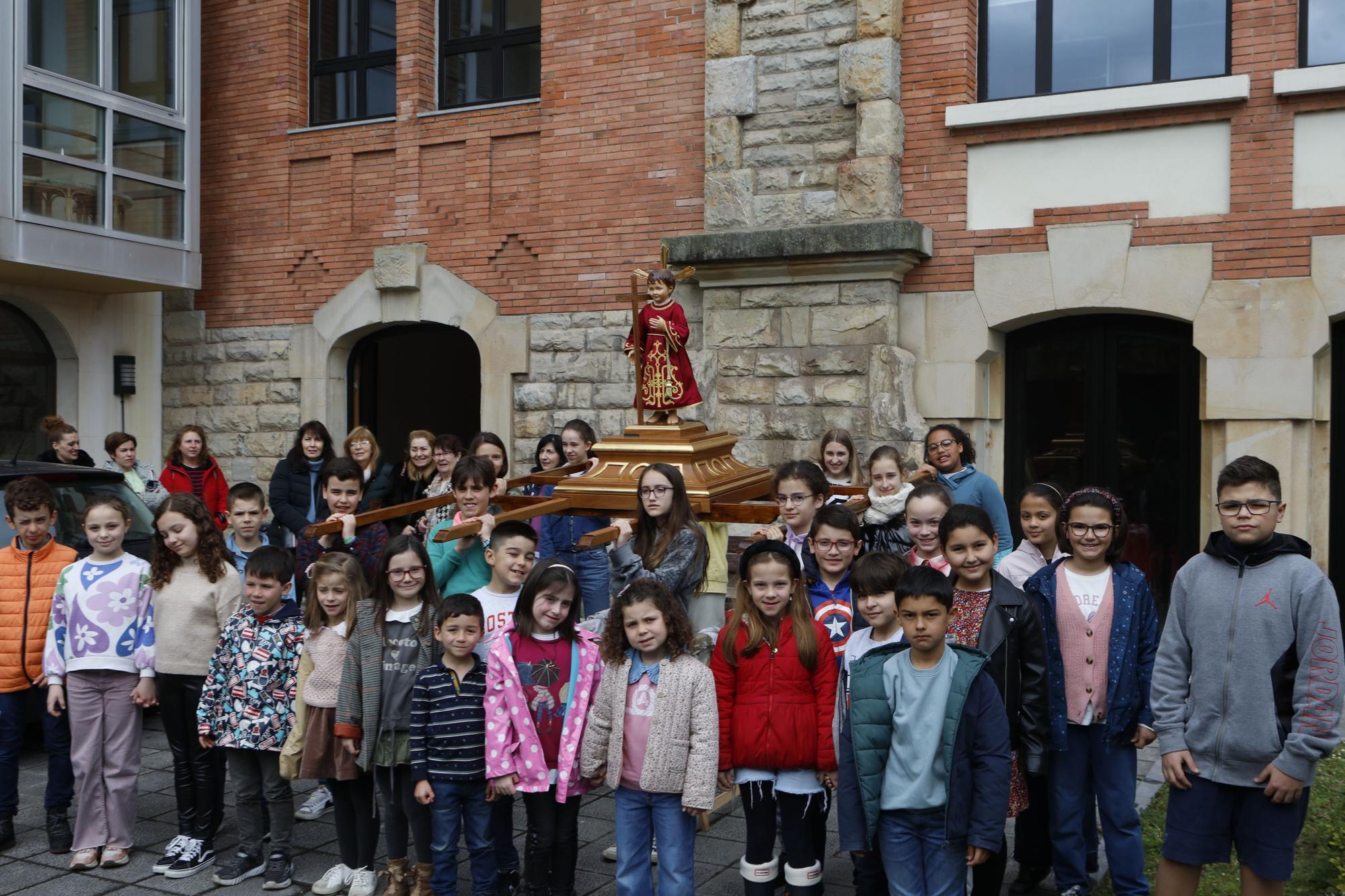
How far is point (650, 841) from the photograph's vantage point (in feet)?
14.6

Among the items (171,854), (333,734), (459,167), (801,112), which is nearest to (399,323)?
(459,167)

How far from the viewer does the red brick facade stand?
10.5 meters

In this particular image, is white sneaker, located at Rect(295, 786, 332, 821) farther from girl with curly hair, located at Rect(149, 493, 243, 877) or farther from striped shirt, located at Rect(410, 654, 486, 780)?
striped shirt, located at Rect(410, 654, 486, 780)

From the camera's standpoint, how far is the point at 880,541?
19.8 feet

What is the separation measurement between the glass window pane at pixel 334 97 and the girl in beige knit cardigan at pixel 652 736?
371 inches

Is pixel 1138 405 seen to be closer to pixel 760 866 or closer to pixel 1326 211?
pixel 1326 211

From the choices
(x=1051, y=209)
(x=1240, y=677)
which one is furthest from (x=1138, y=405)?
(x=1240, y=677)

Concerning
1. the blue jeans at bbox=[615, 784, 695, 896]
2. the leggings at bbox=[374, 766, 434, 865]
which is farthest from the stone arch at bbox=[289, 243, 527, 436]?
the blue jeans at bbox=[615, 784, 695, 896]

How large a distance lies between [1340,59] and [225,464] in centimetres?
1030

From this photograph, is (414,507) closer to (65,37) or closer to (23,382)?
(65,37)

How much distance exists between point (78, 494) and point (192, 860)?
300cm

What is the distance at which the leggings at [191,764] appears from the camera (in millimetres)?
5379

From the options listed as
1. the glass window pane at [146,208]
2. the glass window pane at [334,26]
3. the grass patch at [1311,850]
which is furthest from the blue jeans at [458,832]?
the glass window pane at [334,26]

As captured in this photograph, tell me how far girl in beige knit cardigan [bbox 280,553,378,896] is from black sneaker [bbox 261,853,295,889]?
17 cm
